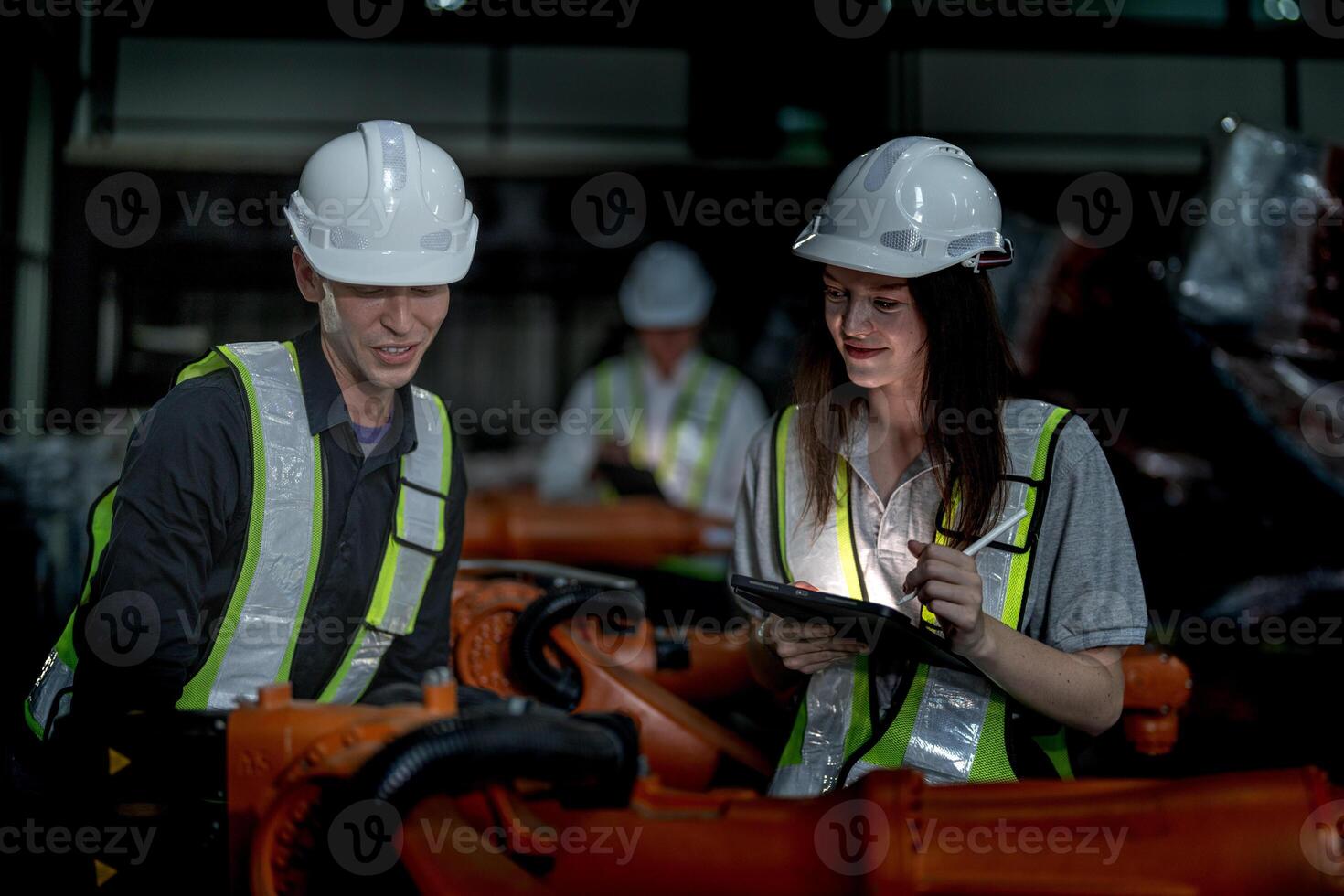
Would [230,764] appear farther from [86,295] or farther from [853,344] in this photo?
[86,295]

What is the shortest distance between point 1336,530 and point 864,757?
334 centimetres

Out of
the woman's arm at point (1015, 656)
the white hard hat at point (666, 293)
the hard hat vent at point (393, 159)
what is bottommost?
the woman's arm at point (1015, 656)

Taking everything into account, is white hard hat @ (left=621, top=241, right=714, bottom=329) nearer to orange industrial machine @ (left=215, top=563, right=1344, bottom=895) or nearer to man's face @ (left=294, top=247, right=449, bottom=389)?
man's face @ (left=294, top=247, right=449, bottom=389)

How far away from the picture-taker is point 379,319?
2.03 meters

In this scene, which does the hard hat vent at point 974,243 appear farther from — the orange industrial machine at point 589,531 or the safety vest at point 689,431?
the safety vest at point 689,431

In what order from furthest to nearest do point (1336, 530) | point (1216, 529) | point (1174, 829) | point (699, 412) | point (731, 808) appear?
point (699, 412)
point (1216, 529)
point (1336, 530)
point (731, 808)
point (1174, 829)

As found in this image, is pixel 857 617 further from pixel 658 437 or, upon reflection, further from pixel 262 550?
pixel 658 437

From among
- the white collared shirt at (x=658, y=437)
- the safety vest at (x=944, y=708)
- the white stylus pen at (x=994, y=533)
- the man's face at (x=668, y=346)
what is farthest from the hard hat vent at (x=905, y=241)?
the man's face at (x=668, y=346)

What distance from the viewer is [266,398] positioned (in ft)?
6.68

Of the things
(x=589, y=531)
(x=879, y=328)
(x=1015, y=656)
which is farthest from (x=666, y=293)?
(x=1015, y=656)

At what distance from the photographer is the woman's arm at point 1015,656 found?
67.9 inches

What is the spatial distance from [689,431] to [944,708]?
3553 millimetres

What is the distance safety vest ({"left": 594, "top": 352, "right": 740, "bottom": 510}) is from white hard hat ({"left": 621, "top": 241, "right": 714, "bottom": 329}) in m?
0.24

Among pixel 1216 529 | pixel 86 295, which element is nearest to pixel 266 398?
pixel 1216 529
